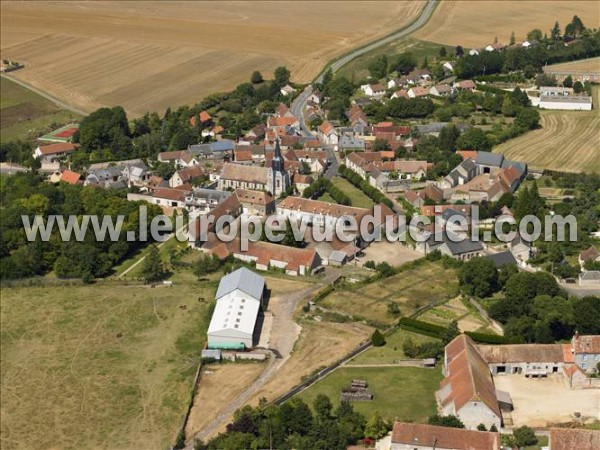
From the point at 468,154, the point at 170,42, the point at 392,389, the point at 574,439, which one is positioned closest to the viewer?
the point at 574,439

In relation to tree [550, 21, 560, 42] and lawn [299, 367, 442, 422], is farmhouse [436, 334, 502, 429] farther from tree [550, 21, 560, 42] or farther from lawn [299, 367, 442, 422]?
tree [550, 21, 560, 42]

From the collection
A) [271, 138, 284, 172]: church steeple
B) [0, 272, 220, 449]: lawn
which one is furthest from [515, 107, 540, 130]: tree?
[0, 272, 220, 449]: lawn

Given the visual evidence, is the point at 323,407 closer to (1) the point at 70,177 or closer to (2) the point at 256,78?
(1) the point at 70,177

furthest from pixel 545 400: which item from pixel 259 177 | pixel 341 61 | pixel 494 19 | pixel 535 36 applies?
pixel 494 19

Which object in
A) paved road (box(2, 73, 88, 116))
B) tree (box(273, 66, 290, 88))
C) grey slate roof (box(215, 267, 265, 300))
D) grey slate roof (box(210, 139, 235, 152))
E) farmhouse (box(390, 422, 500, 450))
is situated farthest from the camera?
tree (box(273, 66, 290, 88))

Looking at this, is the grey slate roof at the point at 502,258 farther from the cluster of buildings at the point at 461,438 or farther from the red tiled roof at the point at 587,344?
the cluster of buildings at the point at 461,438

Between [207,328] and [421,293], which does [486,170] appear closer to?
[421,293]

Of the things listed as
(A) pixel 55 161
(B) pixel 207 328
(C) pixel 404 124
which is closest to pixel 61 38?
(A) pixel 55 161
